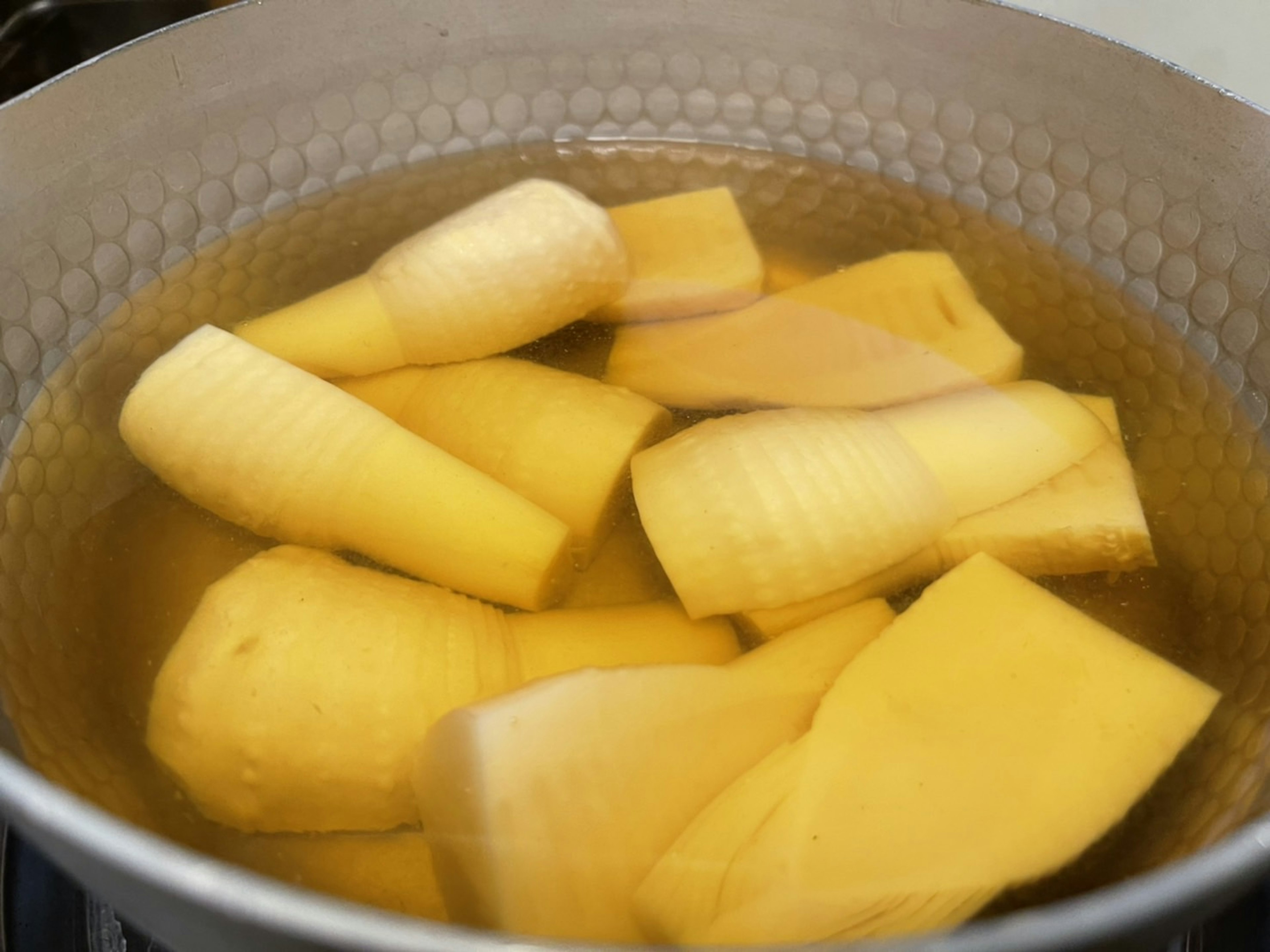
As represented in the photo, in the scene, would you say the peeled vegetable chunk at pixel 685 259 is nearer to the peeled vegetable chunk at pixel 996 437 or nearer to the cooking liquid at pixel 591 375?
the cooking liquid at pixel 591 375

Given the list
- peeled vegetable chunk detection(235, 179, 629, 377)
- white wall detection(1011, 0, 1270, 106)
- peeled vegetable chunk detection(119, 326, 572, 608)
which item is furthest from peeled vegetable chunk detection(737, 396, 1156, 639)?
white wall detection(1011, 0, 1270, 106)

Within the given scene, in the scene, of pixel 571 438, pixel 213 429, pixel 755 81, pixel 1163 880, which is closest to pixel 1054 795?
pixel 1163 880

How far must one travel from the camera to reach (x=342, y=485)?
1.50 feet

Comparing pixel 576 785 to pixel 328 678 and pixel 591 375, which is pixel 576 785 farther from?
pixel 591 375

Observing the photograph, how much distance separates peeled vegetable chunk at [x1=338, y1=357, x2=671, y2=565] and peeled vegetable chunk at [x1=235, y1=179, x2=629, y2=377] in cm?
2

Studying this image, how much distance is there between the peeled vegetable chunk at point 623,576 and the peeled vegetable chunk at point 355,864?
127mm

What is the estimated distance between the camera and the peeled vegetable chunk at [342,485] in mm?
452

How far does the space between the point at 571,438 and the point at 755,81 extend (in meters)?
0.39

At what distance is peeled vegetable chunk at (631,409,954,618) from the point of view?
432 mm

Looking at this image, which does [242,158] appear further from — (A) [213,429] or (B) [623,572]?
(B) [623,572]

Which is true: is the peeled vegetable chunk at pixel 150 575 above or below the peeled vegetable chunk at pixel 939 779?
above

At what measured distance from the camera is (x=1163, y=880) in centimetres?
24

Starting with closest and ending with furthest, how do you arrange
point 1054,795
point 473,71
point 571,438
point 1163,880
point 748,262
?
1. point 1163,880
2. point 1054,795
3. point 571,438
4. point 748,262
5. point 473,71

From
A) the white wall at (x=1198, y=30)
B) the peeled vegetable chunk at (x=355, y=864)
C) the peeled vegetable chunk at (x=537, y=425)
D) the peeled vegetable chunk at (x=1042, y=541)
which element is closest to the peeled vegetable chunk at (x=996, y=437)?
the peeled vegetable chunk at (x=1042, y=541)
